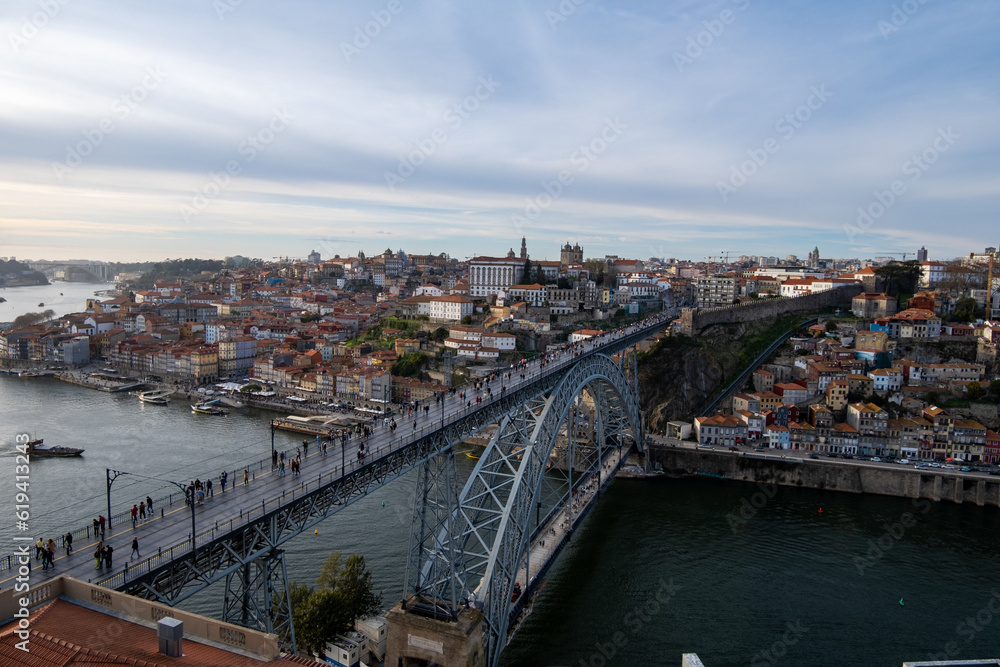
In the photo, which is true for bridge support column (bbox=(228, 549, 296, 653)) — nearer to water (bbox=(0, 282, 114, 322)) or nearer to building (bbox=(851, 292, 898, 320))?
building (bbox=(851, 292, 898, 320))

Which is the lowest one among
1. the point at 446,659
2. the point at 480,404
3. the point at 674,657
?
the point at 674,657

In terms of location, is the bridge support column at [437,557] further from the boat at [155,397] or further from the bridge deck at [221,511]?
the boat at [155,397]

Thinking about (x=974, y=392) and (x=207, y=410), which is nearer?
(x=974, y=392)

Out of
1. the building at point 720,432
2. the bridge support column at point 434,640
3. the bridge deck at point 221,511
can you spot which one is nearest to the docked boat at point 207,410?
the building at point 720,432

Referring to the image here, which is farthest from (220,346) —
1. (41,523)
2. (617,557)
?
(617,557)

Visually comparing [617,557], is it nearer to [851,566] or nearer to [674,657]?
[674,657]

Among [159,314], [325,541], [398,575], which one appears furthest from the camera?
[159,314]

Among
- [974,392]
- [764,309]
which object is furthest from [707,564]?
[764,309]

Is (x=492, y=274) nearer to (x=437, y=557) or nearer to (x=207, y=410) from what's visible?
(x=207, y=410)
